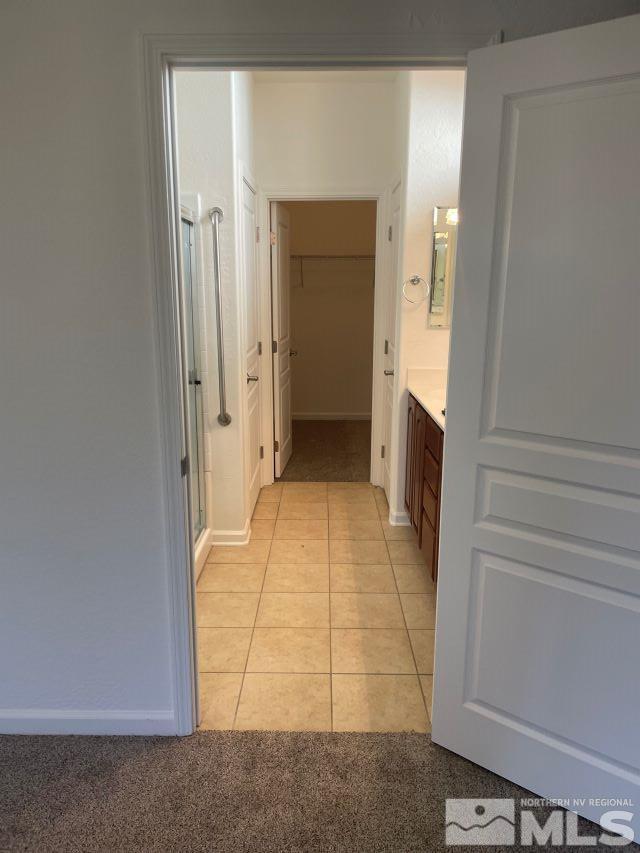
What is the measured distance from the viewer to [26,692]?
1.95 m

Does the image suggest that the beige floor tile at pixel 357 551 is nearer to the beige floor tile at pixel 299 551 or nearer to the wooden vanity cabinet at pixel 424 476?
the beige floor tile at pixel 299 551

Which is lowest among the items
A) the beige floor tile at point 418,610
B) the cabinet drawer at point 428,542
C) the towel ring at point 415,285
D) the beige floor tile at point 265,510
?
the beige floor tile at point 418,610

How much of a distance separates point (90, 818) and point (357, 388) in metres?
5.23

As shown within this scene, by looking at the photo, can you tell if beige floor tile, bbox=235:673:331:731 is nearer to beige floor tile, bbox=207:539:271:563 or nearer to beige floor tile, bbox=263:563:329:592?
beige floor tile, bbox=263:563:329:592

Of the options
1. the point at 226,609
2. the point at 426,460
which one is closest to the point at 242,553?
the point at 226,609

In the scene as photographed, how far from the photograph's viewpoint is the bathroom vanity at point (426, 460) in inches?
106

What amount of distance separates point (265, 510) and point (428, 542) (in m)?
1.43

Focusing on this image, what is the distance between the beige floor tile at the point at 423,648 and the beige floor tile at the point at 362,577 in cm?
38

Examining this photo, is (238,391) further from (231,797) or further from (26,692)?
(231,797)

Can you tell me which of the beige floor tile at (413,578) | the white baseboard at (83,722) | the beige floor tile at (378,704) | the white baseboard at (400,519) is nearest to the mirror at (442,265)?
the white baseboard at (400,519)

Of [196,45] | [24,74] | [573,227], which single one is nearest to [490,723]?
[573,227]

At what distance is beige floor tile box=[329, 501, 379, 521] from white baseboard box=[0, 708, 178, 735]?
202cm

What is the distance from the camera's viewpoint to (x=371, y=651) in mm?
2445

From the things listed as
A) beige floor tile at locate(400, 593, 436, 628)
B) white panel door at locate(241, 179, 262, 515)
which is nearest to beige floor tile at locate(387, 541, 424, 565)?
beige floor tile at locate(400, 593, 436, 628)
